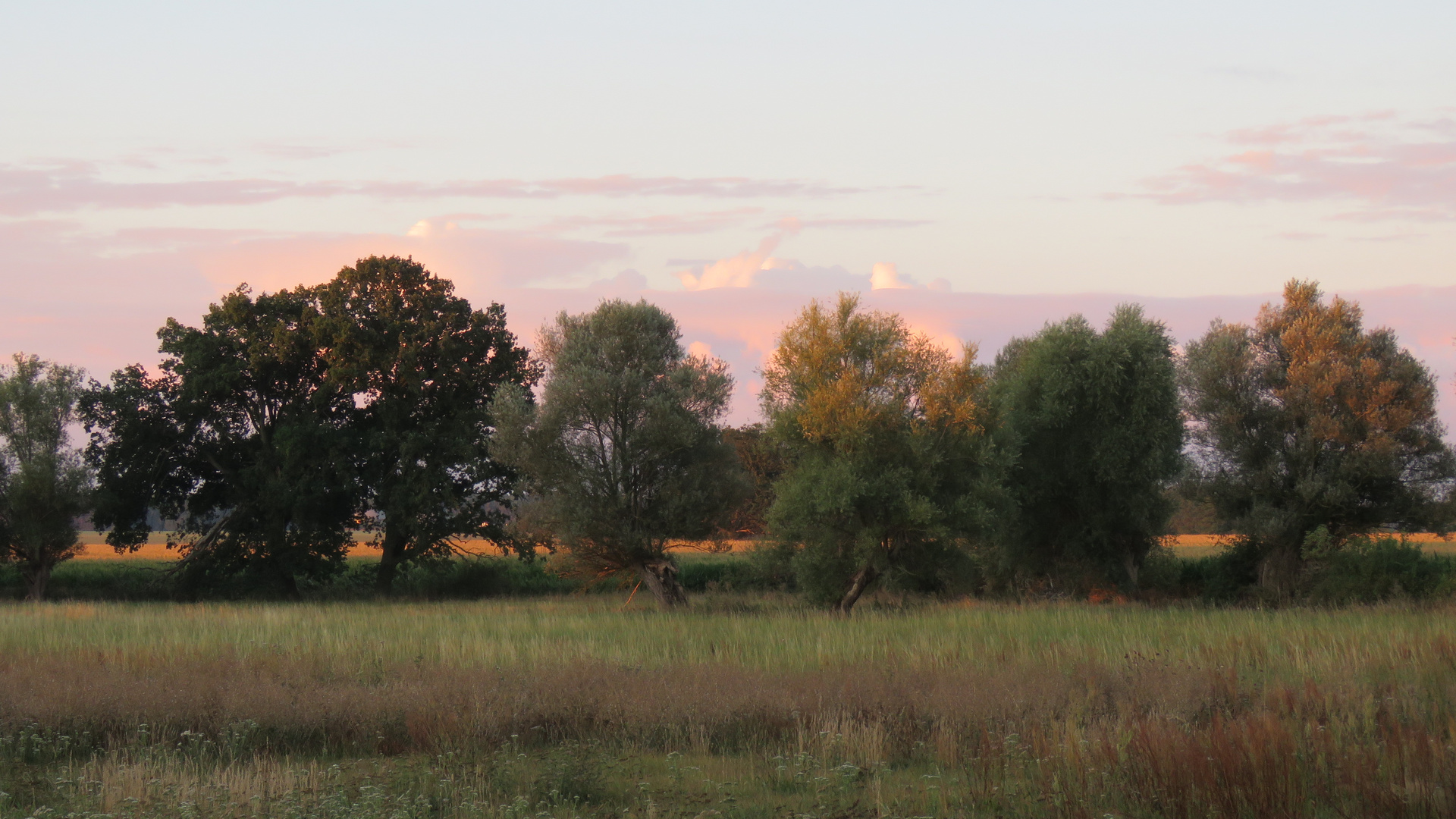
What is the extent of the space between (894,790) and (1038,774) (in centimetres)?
128

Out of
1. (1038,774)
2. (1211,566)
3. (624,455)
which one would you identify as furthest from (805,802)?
(1211,566)

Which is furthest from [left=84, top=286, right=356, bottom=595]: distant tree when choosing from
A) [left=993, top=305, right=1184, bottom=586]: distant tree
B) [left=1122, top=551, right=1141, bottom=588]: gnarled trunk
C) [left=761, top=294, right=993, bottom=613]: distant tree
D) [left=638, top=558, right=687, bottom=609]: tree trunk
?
[left=1122, top=551, right=1141, bottom=588]: gnarled trunk

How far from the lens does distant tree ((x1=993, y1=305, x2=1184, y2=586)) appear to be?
33.3m

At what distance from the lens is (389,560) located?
1560 inches

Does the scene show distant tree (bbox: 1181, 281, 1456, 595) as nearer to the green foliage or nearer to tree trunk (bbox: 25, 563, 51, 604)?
the green foliage

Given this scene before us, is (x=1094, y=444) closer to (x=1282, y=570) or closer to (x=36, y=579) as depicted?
(x=1282, y=570)

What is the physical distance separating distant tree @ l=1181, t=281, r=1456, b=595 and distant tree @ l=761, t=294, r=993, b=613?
9.40 metres

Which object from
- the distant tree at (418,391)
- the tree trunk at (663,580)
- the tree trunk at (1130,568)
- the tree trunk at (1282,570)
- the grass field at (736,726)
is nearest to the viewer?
the grass field at (736,726)

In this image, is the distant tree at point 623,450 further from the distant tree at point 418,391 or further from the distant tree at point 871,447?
the distant tree at point 418,391

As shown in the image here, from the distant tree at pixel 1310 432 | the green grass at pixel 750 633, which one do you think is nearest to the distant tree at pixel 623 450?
the green grass at pixel 750 633

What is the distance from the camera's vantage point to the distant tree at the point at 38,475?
3647 centimetres

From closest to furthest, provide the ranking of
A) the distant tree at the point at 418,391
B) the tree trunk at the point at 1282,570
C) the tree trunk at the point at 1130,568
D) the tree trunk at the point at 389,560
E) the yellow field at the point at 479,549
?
the tree trunk at the point at 1282,570 < the tree trunk at the point at 1130,568 < the distant tree at the point at 418,391 < the tree trunk at the point at 389,560 < the yellow field at the point at 479,549

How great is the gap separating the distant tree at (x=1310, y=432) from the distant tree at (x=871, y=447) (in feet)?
30.8

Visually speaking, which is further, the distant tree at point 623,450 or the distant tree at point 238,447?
the distant tree at point 238,447
